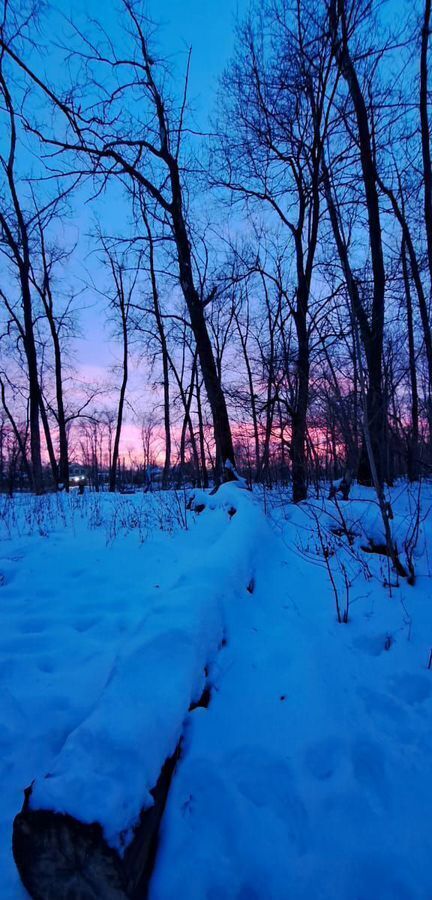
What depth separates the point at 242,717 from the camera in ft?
6.61

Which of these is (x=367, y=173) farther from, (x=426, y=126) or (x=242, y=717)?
(x=242, y=717)

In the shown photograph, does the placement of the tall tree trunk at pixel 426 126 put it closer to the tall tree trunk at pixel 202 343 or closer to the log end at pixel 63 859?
the tall tree trunk at pixel 202 343

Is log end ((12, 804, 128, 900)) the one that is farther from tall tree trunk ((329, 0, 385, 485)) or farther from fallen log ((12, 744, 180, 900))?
tall tree trunk ((329, 0, 385, 485))

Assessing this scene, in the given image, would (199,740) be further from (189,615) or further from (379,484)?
(379,484)

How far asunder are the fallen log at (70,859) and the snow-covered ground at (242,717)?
0.05 metres

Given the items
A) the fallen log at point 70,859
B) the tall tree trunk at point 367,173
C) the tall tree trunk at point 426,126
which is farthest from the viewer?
the tall tree trunk at point 426,126

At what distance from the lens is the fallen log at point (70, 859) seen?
3.45ft

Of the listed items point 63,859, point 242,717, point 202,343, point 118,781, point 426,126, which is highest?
point 426,126

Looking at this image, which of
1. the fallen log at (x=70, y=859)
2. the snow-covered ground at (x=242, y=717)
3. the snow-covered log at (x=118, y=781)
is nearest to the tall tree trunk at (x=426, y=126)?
the snow-covered ground at (x=242, y=717)

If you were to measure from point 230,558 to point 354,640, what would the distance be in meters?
1.40

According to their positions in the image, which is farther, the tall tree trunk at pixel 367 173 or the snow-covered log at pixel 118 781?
the tall tree trunk at pixel 367 173

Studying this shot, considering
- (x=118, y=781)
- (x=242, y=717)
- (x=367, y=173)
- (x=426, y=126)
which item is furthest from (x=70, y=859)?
(x=426, y=126)

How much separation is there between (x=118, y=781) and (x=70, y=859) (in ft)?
0.68

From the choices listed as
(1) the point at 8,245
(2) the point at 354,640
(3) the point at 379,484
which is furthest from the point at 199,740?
(1) the point at 8,245
